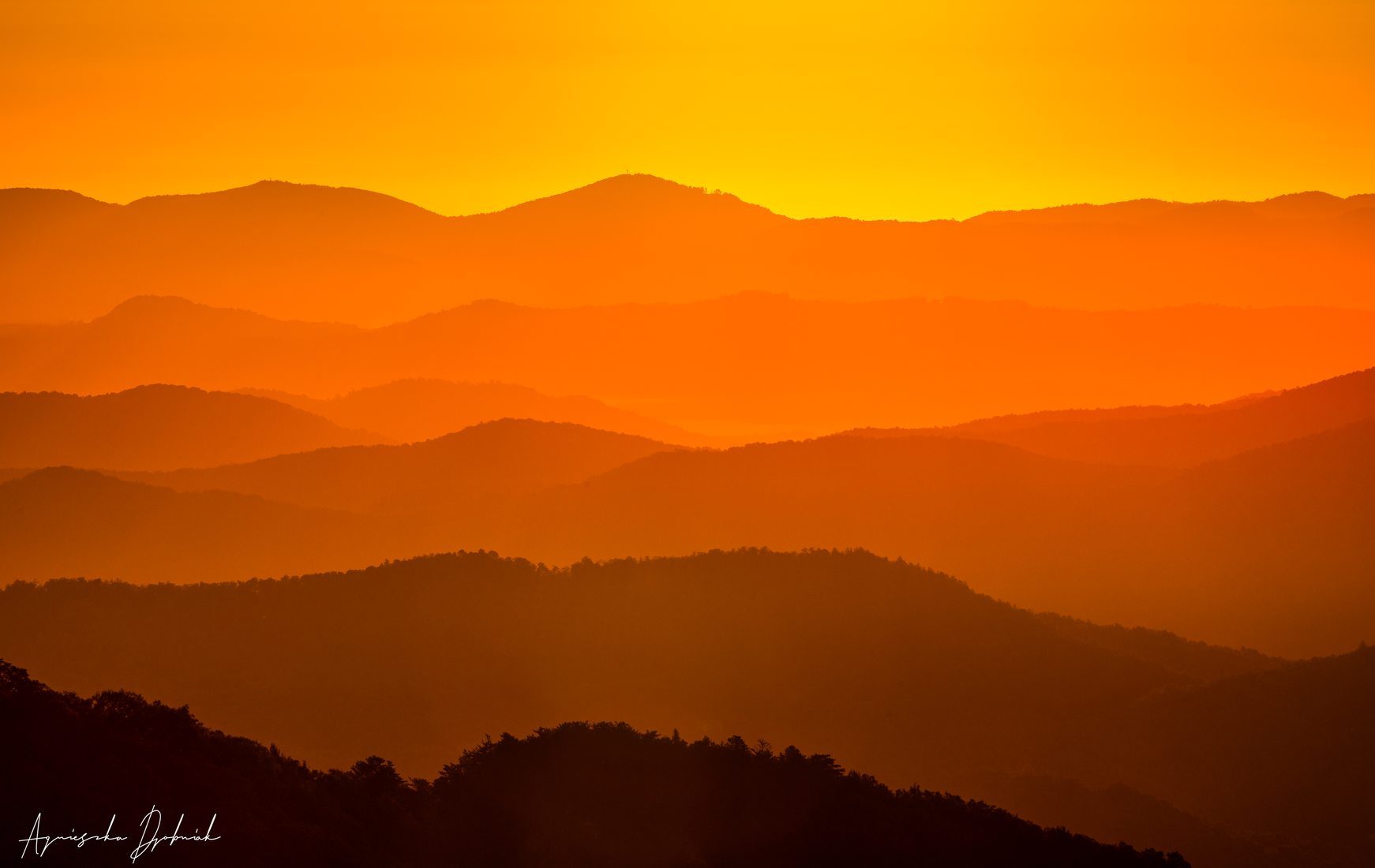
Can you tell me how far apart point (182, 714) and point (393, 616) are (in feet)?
207

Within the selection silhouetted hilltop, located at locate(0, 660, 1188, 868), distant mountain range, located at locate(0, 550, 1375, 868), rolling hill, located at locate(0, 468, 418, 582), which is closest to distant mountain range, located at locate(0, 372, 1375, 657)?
rolling hill, located at locate(0, 468, 418, 582)

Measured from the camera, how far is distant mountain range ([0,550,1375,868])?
276 ft

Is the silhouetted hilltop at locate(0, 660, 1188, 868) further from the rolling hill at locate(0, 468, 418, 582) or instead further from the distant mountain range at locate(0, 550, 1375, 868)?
the rolling hill at locate(0, 468, 418, 582)

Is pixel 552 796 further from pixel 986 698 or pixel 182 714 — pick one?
pixel 986 698

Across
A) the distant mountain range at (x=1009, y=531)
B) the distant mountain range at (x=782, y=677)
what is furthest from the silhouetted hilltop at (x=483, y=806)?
the distant mountain range at (x=1009, y=531)

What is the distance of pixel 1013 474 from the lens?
19575 cm

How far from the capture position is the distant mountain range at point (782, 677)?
8425 cm

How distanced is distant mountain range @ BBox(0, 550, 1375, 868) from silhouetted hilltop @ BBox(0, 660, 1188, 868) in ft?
102

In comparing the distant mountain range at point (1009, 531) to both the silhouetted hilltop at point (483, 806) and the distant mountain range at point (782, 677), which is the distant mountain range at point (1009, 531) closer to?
the distant mountain range at point (782, 677)

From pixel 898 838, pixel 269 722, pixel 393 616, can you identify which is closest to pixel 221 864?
pixel 898 838

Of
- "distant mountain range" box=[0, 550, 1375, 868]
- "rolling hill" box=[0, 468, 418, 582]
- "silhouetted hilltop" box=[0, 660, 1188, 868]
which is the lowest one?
"silhouetted hilltop" box=[0, 660, 1188, 868]

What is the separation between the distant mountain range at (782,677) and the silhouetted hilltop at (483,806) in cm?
3105

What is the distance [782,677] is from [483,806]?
175ft

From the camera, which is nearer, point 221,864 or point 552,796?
point 221,864
